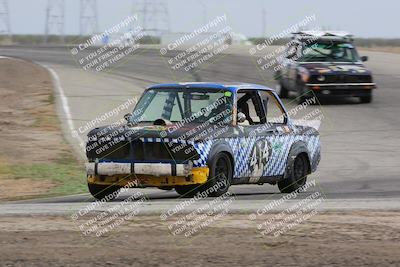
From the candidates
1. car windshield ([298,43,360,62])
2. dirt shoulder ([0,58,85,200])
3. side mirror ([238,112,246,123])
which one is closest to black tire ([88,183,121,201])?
dirt shoulder ([0,58,85,200])

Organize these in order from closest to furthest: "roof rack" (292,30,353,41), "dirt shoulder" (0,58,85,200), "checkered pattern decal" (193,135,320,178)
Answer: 1. "checkered pattern decal" (193,135,320,178)
2. "dirt shoulder" (0,58,85,200)
3. "roof rack" (292,30,353,41)

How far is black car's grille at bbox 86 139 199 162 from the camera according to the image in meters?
10.8

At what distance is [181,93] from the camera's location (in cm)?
1195

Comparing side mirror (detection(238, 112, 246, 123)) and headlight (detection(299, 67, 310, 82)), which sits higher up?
side mirror (detection(238, 112, 246, 123))

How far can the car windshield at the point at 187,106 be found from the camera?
11.7m

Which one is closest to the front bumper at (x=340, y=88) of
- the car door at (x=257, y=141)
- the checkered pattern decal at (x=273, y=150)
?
the checkered pattern decal at (x=273, y=150)

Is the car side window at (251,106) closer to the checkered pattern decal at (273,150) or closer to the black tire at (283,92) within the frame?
the checkered pattern decal at (273,150)

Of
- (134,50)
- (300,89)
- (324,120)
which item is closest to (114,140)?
(324,120)

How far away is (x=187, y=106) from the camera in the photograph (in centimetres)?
1184

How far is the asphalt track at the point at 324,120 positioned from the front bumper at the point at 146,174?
29 cm

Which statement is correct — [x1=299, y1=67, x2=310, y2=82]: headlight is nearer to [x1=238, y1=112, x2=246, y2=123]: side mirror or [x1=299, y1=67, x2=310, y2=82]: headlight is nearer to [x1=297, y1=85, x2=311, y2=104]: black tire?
[x1=297, y1=85, x2=311, y2=104]: black tire

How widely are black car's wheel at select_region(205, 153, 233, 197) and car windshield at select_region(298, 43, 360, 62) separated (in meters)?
14.9

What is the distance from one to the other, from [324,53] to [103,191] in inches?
611

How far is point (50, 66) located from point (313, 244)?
31913 millimetres
